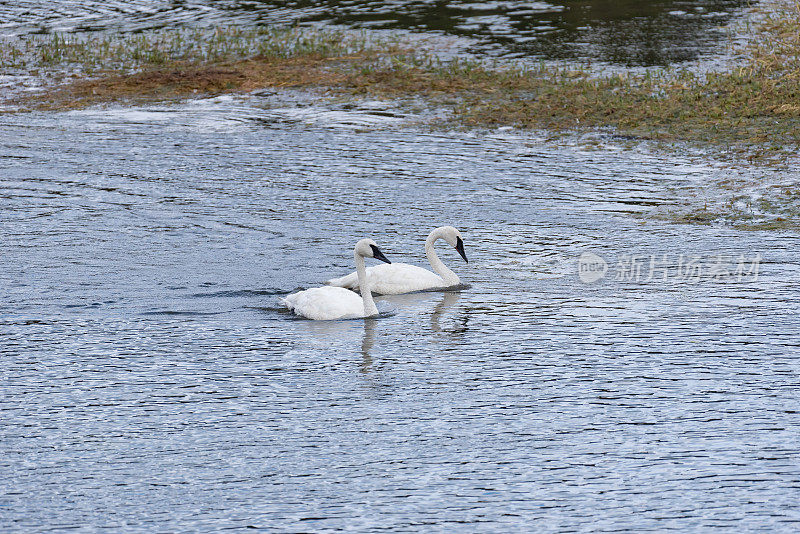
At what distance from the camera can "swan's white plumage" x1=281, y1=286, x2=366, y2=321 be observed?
40.1ft

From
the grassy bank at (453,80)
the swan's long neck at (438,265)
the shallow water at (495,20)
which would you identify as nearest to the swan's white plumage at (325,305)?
the swan's long neck at (438,265)

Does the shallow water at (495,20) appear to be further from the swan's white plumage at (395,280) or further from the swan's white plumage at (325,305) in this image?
the swan's white plumage at (325,305)

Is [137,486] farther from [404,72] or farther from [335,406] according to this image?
[404,72]

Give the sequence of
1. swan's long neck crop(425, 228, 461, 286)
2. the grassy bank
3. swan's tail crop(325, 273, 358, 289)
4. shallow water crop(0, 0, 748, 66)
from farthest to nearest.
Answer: shallow water crop(0, 0, 748, 66)
the grassy bank
swan's long neck crop(425, 228, 461, 286)
swan's tail crop(325, 273, 358, 289)

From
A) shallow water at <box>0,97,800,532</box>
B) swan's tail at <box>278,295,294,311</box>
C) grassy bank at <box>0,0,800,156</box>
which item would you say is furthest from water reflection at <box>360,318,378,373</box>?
grassy bank at <box>0,0,800,156</box>

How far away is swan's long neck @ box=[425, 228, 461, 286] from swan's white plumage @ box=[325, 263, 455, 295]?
6cm

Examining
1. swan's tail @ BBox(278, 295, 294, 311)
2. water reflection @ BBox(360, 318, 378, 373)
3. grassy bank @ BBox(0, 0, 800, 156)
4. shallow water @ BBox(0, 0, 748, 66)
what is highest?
shallow water @ BBox(0, 0, 748, 66)

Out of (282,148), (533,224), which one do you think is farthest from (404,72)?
(533,224)

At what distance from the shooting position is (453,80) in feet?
76.3

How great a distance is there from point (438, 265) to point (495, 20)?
16670 millimetres

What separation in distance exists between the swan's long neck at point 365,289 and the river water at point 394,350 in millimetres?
208

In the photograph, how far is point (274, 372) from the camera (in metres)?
10.5

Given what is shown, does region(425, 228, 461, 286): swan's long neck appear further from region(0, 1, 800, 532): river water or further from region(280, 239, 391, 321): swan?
region(280, 239, 391, 321): swan

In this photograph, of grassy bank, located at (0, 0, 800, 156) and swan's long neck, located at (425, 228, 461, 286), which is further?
grassy bank, located at (0, 0, 800, 156)
